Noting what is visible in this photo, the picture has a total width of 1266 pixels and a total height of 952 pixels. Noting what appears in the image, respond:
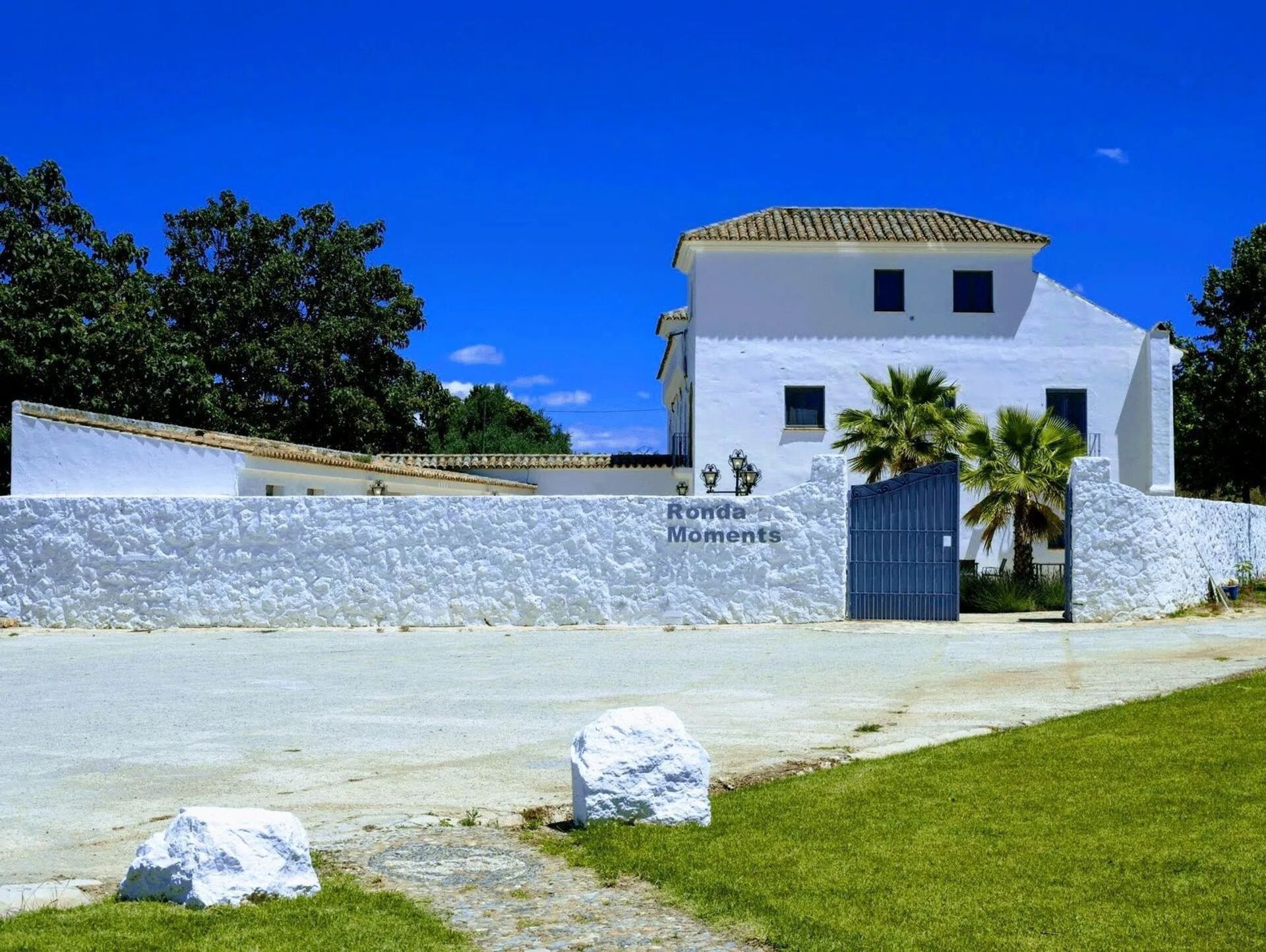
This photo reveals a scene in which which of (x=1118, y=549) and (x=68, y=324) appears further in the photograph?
(x=68, y=324)

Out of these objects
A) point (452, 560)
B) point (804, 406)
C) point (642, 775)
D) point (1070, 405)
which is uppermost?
point (1070, 405)

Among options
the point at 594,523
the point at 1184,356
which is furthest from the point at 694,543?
the point at 1184,356

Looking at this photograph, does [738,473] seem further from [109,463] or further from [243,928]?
[243,928]

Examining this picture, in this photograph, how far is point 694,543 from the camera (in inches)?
828

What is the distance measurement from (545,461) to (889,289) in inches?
435

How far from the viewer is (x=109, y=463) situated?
89.8 feet

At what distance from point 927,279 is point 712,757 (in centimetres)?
2858

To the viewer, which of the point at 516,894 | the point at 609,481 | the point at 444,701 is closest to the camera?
the point at 516,894

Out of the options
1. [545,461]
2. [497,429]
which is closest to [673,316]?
[545,461]

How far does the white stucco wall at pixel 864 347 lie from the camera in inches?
1412

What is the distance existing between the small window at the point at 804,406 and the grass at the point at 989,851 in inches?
1056

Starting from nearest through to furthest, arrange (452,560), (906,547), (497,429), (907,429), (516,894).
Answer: (516,894) → (906,547) → (452,560) → (907,429) → (497,429)

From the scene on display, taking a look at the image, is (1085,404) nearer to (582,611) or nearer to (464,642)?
(582,611)

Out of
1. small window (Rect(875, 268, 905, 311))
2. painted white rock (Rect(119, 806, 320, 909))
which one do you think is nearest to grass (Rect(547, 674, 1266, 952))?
painted white rock (Rect(119, 806, 320, 909))
